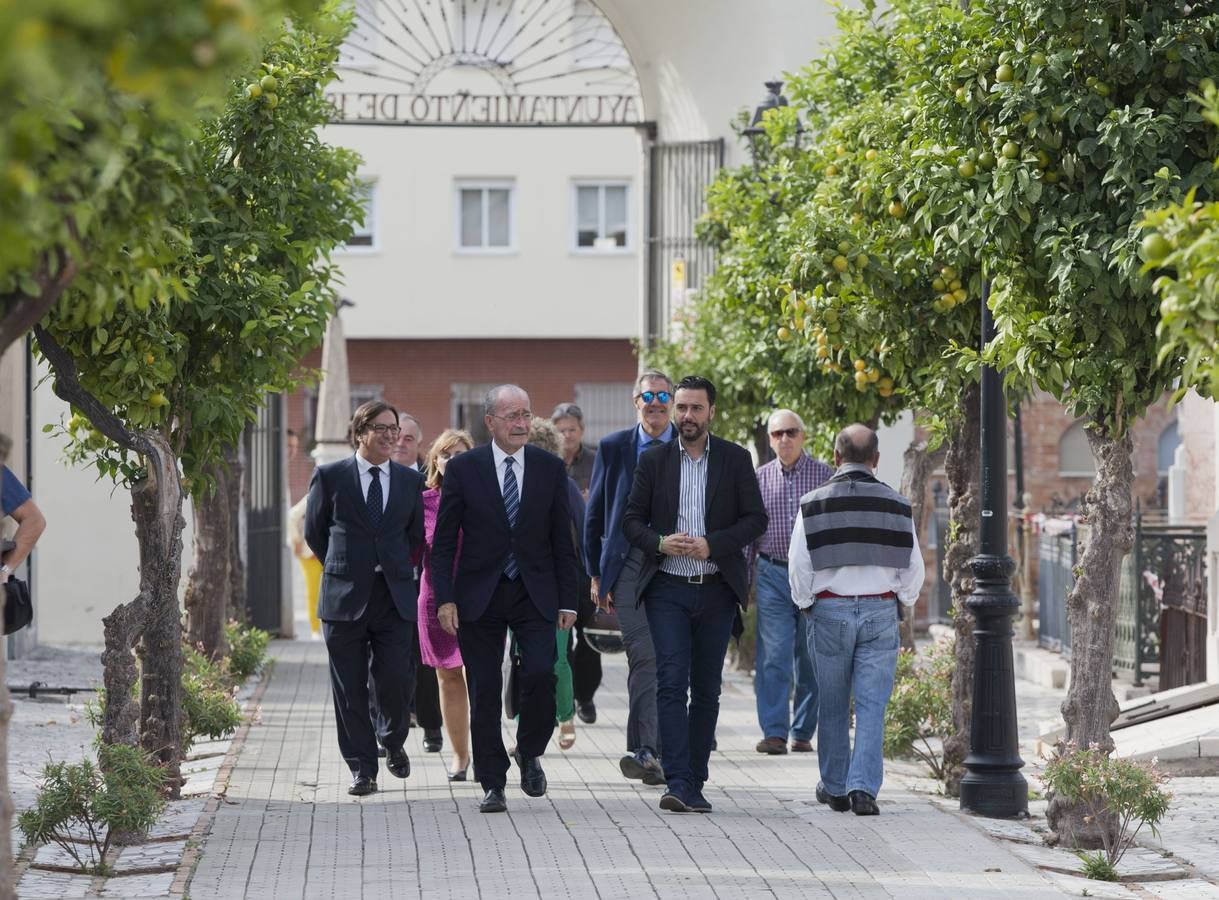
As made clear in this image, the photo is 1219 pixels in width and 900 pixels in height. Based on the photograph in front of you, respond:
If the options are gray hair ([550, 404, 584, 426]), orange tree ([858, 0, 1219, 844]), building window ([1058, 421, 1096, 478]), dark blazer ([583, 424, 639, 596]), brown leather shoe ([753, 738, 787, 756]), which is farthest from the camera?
building window ([1058, 421, 1096, 478])

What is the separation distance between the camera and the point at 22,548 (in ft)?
27.9

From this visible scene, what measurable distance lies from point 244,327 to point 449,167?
31.1 metres

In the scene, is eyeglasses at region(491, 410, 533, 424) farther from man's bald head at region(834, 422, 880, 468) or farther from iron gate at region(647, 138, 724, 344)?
iron gate at region(647, 138, 724, 344)

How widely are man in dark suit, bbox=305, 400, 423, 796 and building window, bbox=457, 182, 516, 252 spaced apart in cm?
3080

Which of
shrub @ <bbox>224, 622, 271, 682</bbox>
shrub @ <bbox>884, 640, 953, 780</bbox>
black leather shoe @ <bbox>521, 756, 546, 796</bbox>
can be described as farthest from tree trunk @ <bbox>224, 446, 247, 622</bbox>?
black leather shoe @ <bbox>521, 756, 546, 796</bbox>

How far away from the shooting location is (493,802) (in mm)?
8930

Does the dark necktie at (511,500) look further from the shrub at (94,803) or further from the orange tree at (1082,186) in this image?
the orange tree at (1082,186)

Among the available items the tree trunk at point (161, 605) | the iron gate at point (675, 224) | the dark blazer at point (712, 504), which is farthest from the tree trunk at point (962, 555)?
the iron gate at point (675, 224)

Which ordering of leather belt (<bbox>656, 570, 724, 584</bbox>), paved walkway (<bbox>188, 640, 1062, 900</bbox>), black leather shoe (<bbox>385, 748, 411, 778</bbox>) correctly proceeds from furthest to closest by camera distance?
black leather shoe (<bbox>385, 748, 411, 778</bbox>) < leather belt (<bbox>656, 570, 724, 584</bbox>) < paved walkway (<bbox>188, 640, 1062, 900</bbox>)

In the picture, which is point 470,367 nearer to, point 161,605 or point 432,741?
point 432,741

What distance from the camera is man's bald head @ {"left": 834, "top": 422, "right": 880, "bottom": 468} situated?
30.0 feet

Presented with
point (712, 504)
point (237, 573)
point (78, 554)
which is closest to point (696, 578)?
point (712, 504)

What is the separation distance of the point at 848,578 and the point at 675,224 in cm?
1321

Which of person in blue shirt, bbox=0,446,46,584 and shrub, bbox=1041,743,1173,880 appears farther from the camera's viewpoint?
person in blue shirt, bbox=0,446,46,584
